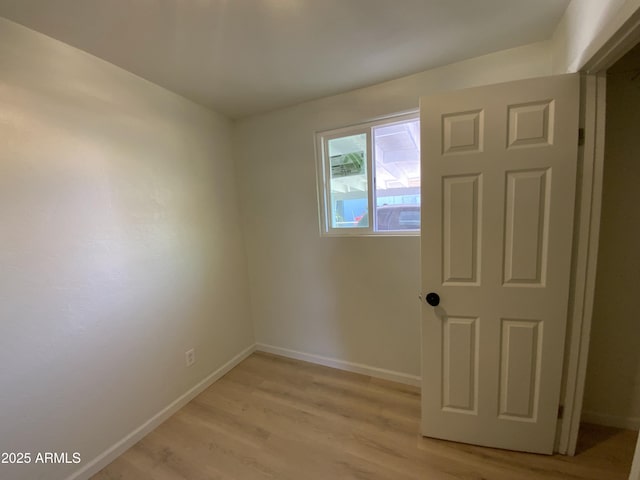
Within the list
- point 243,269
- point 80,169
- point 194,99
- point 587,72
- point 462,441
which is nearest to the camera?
point 587,72

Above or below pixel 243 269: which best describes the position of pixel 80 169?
above

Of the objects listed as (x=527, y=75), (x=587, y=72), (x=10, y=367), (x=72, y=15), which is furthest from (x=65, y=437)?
(x=527, y=75)

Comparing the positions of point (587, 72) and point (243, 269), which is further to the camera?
point (243, 269)

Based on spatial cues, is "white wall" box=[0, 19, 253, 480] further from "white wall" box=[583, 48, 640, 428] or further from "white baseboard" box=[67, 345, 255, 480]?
"white wall" box=[583, 48, 640, 428]

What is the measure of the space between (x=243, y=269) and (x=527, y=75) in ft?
8.60

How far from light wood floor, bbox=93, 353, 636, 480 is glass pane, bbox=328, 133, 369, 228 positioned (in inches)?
54.4

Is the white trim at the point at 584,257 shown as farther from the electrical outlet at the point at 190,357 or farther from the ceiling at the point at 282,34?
the electrical outlet at the point at 190,357

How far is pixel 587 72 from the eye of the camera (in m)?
1.21

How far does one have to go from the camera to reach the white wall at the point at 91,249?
127cm

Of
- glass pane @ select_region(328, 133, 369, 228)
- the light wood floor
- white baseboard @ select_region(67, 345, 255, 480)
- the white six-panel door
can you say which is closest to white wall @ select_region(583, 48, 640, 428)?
the light wood floor

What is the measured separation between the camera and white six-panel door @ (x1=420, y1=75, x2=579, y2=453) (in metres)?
1.28

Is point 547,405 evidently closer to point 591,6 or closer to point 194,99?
point 591,6

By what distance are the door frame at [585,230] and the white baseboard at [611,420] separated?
1.20 ft

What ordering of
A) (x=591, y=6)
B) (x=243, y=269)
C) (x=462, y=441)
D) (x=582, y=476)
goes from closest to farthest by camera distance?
(x=591, y=6) → (x=582, y=476) → (x=462, y=441) → (x=243, y=269)
